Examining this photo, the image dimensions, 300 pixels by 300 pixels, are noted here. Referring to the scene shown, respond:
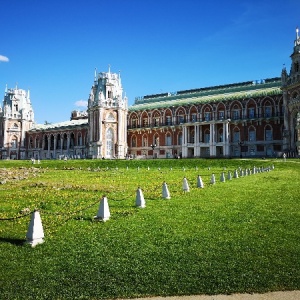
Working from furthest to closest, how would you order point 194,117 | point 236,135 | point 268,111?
point 194,117
point 236,135
point 268,111

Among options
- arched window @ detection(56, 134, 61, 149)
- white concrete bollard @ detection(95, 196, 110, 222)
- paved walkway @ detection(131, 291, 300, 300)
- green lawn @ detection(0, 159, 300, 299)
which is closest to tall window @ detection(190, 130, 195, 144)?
arched window @ detection(56, 134, 61, 149)

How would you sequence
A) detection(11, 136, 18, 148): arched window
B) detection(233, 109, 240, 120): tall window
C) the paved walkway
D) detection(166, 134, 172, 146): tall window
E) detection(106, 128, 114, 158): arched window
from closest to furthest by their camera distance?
the paved walkway < detection(233, 109, 240, 120): tall window < detection(106, 128, 114, 158): arched window < detection(166, 134, 172, 146): tall window < detection(11, 136, 18, 148): arched window

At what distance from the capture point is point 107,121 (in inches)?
2852

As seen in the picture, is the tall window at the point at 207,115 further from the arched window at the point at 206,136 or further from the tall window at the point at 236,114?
the tall window at the point at 236,114

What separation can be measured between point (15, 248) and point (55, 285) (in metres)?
2.37

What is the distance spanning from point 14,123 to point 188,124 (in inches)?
2005

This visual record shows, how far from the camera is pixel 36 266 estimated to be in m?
7.14

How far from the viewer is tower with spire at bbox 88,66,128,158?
71.3m

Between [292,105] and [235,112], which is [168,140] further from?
[292,105]

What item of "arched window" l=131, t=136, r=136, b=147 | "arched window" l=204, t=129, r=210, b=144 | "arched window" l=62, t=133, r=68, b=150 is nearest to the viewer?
"arched window" l=204, t=129, r=210, b=144

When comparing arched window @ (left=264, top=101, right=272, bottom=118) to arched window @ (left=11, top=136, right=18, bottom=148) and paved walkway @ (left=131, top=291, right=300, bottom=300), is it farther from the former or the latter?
arched window @ (left=11, top=136, right=18, bottom=148)

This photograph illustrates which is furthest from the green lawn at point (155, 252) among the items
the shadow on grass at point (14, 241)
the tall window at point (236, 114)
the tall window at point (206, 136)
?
the tall window at point (206, 136)

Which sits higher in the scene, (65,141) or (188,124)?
(188,124)

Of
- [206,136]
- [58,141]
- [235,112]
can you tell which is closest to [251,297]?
[235,112]
